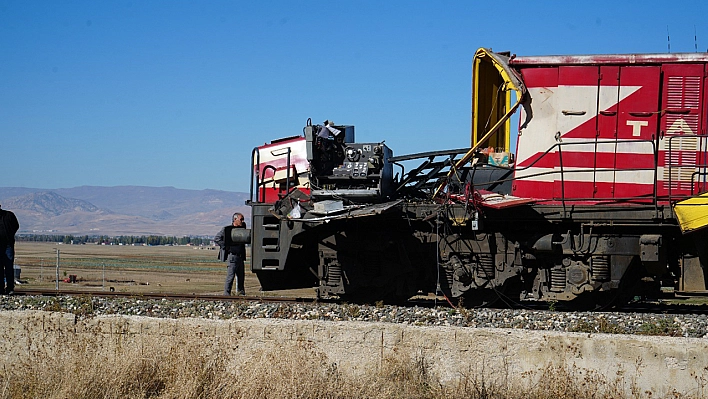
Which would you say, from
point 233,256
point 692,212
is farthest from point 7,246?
point 692,212

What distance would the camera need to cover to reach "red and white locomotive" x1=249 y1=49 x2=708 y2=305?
1155 centimetres

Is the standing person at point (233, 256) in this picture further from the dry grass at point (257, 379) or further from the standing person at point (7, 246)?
the dry grass at point (257, 379)

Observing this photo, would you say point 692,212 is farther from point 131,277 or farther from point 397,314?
point 131,277

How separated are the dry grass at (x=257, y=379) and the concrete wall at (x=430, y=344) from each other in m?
0.06

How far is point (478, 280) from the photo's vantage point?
40.1 feet

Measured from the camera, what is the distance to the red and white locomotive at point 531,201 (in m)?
11.5

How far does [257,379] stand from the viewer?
7.80m

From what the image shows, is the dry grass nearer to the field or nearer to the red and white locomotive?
the red and white locomotive

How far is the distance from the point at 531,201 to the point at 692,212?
2.25 metres

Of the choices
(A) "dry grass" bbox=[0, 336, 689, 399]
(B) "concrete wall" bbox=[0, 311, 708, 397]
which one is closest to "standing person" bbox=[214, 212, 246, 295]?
(B) "concrete wall" bbox=[0, 311, 708, 397]

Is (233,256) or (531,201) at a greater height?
(531,201)

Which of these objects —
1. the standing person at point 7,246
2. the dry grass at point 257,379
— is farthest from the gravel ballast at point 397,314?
the standing person at point 7,246

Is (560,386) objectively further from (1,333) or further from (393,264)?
(1,333)

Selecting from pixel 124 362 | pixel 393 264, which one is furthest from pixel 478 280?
pixel 124 362
